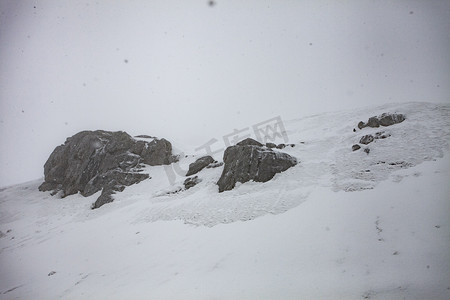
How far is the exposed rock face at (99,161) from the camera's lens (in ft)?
81.9

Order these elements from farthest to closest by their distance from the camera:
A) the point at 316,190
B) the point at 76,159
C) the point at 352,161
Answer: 1. the point at 76,159
2. the point at 352,161
3. the point at 316,190

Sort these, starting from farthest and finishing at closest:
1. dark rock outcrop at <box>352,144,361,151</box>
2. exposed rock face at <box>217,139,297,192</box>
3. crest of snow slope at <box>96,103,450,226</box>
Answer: dark rock outcrop at <box>352,144,361,151</box> → exposed rock face at <box>217,139,297,192</box> → crest of snow slope at <box>96,103,450,226</box>

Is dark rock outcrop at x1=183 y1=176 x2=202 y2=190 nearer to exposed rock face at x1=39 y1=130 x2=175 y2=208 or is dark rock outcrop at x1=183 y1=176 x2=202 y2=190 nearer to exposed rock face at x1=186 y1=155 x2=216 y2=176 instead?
exposed rock face at x1=186 y1=155 x2=216 y2=176

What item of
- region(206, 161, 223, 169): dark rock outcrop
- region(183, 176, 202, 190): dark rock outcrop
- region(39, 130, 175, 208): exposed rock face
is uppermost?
region(39, 130, 175, 208): exposed rock face

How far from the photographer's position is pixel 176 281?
7.95m

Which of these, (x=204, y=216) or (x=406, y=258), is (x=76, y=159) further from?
(x=406, y=258)

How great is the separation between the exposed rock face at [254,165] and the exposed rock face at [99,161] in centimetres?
1322

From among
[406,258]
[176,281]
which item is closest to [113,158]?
[176,281]

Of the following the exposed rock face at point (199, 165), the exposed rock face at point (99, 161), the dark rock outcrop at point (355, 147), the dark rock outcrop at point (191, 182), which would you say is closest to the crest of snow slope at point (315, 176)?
the dark rock outcrop at point (355, 147)

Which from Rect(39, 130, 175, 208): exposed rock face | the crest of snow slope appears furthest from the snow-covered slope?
Rect(39, 130, 175, 208): exposed rock face

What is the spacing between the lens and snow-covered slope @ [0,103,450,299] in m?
6.69

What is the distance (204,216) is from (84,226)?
11.2 m

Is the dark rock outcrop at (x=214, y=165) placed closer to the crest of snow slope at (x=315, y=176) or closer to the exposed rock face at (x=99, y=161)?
the crest of snow slope at (x=315, y=176)

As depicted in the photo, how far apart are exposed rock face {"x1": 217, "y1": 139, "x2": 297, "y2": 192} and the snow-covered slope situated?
712 mm
